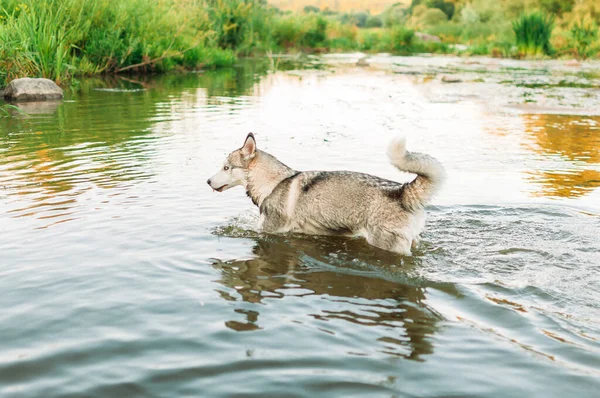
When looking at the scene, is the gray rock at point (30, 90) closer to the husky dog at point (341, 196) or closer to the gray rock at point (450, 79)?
the husky dog at point (341, 196)

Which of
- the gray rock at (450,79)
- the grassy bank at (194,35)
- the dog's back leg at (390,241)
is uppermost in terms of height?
the grassy bank at (194,35)

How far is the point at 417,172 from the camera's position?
18.3 ft

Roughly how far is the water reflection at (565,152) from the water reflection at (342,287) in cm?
363

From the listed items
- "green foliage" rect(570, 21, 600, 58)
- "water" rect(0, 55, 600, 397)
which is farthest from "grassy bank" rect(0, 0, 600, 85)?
"water" rect(0, 55, 600, 397)

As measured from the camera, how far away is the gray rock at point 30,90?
16945 millimetres

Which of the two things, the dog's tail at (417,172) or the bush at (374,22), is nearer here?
the dog's tail at (417,172)

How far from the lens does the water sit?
149 inches

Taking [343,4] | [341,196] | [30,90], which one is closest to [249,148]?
[341,196]

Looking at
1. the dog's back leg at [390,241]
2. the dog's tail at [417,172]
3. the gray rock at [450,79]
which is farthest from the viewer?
the gray rock at [450,79]

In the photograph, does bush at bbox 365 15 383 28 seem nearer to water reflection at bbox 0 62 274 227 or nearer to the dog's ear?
water reflection at bbox 0 62 274 227

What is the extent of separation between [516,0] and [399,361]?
76551 millimetres

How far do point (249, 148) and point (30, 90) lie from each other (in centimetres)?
1263

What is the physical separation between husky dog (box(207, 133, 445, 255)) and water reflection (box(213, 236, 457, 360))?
22 cm

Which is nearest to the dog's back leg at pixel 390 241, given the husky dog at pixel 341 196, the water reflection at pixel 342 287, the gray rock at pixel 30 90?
the husky dog at pixel 341 196
